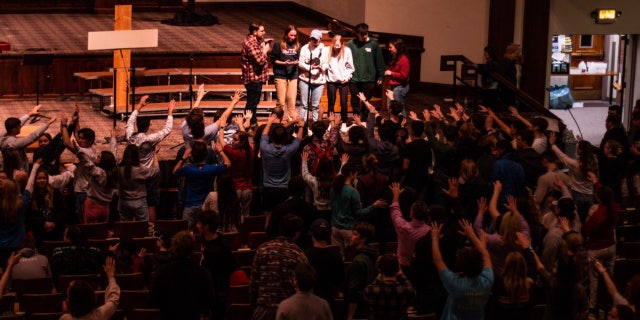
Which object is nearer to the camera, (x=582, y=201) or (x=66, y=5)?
(x=582, y=201)

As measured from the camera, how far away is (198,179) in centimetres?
1095

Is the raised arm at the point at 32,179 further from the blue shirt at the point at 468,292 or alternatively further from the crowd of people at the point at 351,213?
the blue shirt at the point at 468,292

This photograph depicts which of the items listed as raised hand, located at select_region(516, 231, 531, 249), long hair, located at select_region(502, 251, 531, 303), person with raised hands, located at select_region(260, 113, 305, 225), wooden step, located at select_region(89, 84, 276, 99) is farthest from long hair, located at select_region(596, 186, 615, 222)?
wooden step, located at select_region(89, 84, 276, 99)

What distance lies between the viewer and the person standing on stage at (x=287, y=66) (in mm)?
14820

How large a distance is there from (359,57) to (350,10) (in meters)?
6.51

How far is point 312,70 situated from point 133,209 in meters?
4.26

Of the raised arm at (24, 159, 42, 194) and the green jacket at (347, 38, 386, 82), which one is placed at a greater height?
the green jacket at (347, 38, 386, 82)

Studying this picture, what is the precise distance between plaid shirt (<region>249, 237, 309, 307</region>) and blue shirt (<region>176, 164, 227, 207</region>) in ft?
9.05

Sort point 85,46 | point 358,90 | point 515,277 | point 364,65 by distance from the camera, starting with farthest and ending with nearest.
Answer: point 85,46
point 358,90
point 364,65
point 515,277

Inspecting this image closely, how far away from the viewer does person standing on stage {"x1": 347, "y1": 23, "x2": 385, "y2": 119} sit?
15.0 m

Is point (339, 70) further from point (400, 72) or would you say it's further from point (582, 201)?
point (582, 201)

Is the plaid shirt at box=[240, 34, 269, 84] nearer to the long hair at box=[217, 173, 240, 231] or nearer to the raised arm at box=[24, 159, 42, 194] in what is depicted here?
the raised arm at box=[24, 159, 42, 194]

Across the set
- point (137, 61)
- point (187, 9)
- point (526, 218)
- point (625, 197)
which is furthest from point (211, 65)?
point (526, 218)

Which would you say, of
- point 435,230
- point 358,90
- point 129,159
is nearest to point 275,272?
point 435,230
